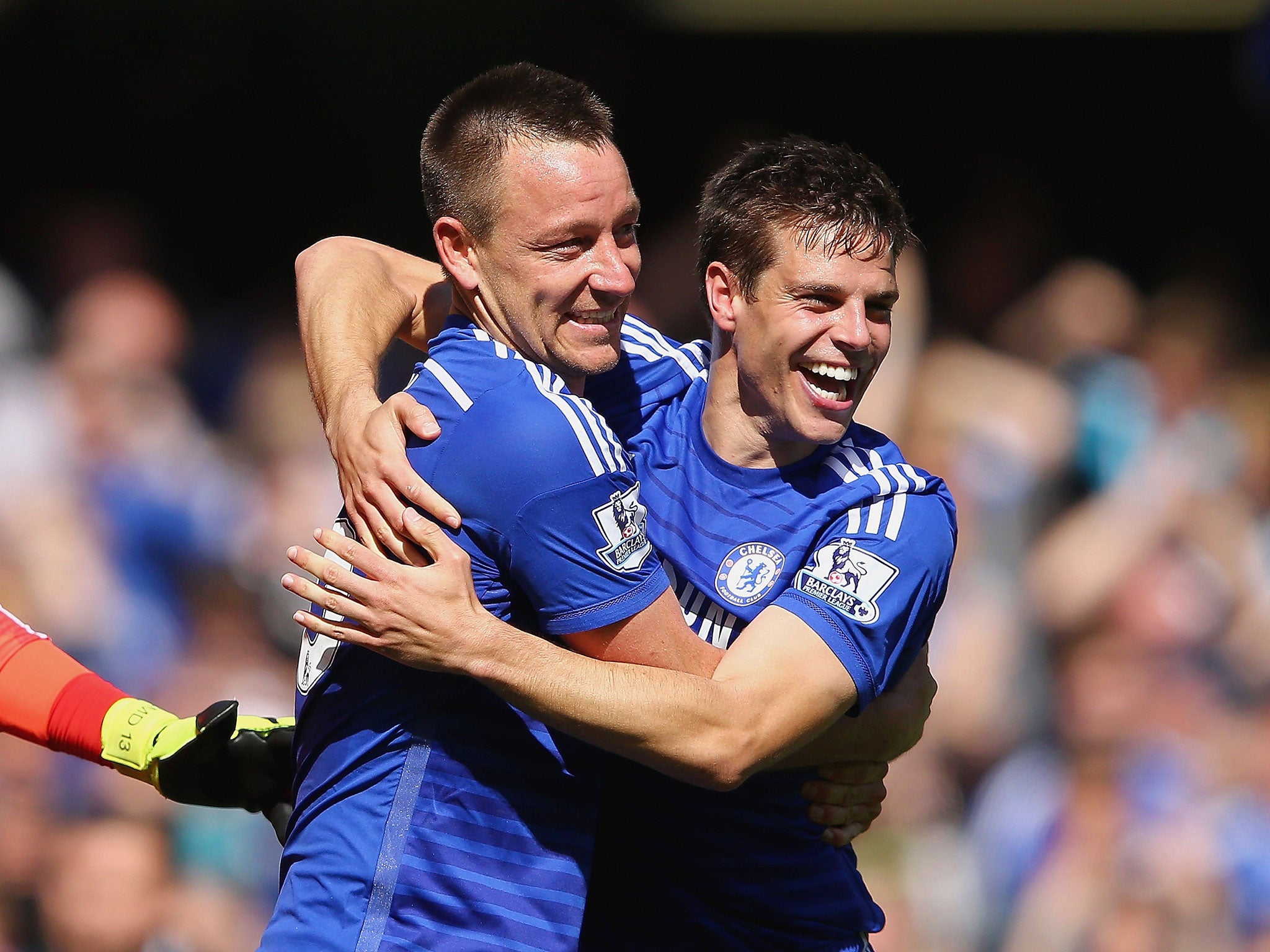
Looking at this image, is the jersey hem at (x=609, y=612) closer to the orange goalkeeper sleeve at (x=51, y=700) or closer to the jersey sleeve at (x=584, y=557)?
the jersey sleeve at (x=584, y=557)

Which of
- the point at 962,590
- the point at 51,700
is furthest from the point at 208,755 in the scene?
the point at 962,590

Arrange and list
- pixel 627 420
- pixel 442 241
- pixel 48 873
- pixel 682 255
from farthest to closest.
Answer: pixel 682 255, pixel 48 873, pixel 627 420, pixel 442 241

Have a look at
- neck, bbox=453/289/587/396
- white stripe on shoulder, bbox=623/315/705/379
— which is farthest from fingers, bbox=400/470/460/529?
white stripe on shoulder, bbox=623/315/705/379

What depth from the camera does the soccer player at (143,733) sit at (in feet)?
9.37

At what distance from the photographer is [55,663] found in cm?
321

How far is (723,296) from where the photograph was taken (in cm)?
294

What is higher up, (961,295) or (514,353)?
(961,295)

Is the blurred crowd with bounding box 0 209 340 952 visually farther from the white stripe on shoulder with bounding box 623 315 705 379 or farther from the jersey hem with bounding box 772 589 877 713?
the jersey hem with bounding box 772 589 877 713

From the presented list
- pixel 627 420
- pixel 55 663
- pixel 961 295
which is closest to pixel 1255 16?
pixel 961 295

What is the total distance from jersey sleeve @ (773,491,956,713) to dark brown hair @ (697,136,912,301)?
1.79 ft

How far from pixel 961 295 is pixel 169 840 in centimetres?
409

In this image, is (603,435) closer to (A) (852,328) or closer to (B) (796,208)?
(A) (852,328)

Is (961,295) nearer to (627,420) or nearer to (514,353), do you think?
(627,420)

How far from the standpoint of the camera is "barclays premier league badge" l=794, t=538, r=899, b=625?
2494mm
